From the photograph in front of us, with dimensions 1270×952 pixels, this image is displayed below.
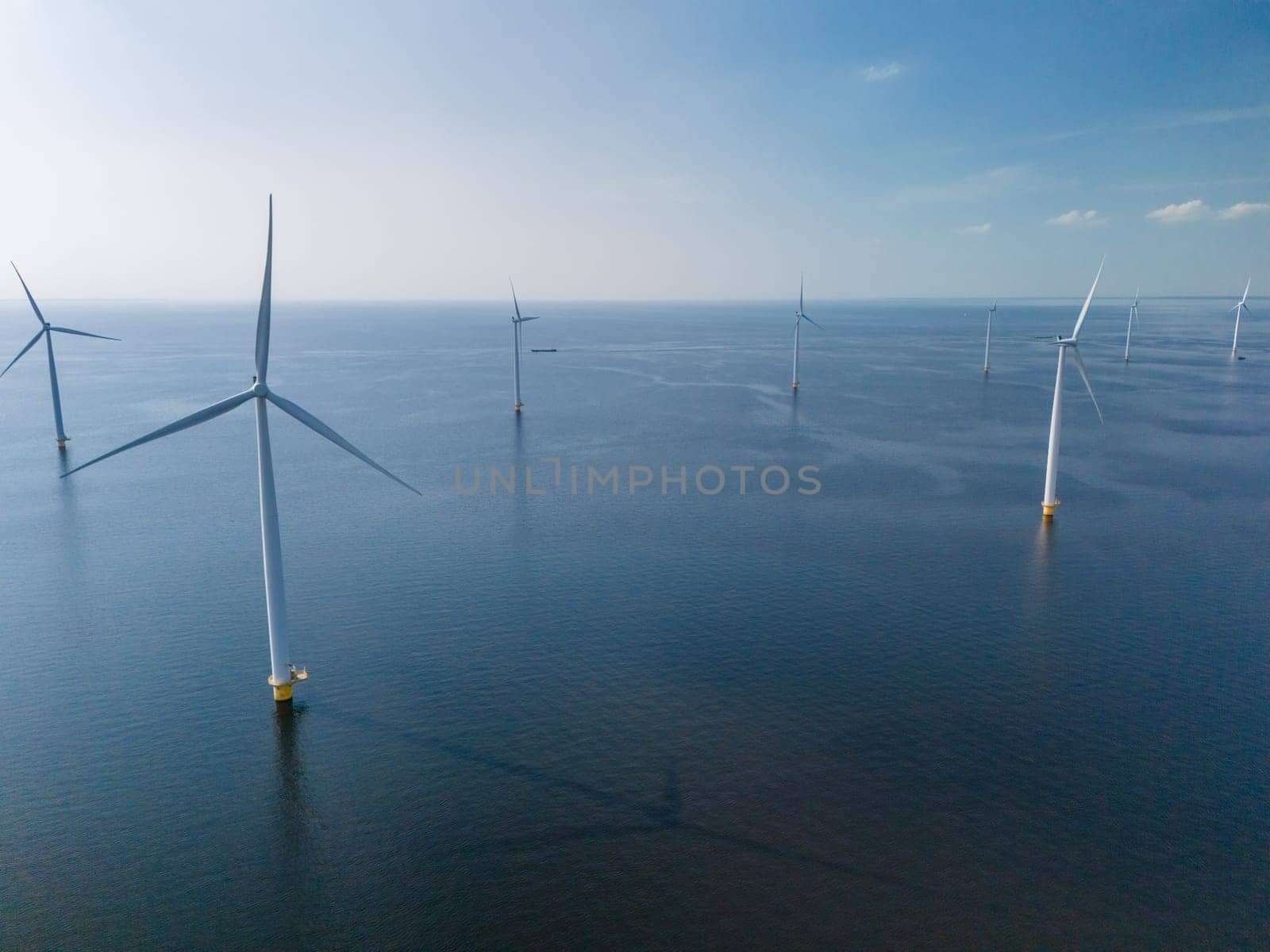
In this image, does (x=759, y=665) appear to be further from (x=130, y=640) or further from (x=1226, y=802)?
(x=130, y=640)

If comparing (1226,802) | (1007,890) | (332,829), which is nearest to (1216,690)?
(1226,802)

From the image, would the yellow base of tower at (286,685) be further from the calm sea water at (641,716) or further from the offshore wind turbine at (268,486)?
the calm sea water at (641,716)

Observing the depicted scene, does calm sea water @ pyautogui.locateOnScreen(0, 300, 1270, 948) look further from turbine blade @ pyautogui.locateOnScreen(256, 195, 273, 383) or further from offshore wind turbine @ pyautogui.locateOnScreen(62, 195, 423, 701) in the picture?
turbine blade @ pyautogui.locateOnScreen(256, 195, 273, 383)

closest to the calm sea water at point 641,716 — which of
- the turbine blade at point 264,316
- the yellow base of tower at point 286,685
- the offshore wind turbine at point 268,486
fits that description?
the yellow base of tower at point 286,685

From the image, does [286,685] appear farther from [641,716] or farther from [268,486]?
[641,716]

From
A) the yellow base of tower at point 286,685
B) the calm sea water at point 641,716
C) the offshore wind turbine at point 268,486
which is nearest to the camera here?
the calm sea water at point 641,716
